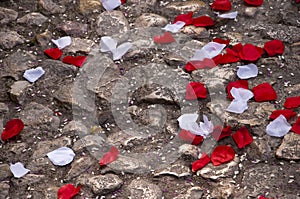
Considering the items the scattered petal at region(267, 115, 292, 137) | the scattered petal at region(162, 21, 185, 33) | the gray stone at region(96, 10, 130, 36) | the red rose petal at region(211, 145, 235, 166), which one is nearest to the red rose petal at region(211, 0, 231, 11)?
the scattered petal at region(162, 21, 185, 33)

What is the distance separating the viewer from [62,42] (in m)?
3.42

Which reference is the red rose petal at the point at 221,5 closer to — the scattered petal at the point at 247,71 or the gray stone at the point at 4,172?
the scattered petal at the point at 247,71

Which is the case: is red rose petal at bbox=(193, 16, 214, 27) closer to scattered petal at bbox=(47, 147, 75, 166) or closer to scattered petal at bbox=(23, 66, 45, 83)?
scattered petal at bbox=(23, 66, 45, 83)

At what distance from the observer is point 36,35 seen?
3490 mm

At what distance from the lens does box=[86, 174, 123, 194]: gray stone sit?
2.66 m

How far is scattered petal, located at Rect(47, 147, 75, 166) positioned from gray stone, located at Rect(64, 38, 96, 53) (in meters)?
0.70

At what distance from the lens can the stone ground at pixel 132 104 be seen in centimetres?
269

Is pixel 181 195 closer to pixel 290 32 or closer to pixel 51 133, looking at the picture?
pixel 51 133

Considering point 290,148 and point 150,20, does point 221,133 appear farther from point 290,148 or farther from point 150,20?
point 150,20

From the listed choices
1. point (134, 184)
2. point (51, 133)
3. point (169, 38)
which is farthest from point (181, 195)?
point (169, 38)

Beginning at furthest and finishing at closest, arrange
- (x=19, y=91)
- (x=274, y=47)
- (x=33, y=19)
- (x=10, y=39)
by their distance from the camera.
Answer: (x=33, y=19) → (x=10, y=39) → (x=274, y=47) → (x=19, y=91)

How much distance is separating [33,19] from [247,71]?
1228 millimetres

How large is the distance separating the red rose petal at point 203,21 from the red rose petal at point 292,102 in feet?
2.28

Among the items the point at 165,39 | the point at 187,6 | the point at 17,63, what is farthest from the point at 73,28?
the point at 187,6
